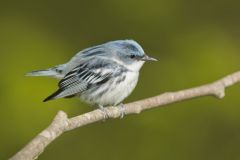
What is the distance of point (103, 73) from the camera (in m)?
2.90

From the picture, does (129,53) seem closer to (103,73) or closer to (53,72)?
(103,73)

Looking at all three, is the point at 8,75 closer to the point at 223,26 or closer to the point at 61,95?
the point at 61,95

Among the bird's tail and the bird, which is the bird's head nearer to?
the bird

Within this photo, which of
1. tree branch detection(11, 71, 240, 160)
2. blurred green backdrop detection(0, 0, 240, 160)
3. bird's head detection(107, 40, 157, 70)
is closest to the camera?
tree branch detection(11, 71, 240, 160)

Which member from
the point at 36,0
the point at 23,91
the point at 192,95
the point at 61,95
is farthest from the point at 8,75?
the point at 192,95

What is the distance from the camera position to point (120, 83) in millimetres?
2846

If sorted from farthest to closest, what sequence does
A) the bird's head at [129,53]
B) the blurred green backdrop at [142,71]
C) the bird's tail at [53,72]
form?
the blurred green backdrop at [142,71] < the bird's tail at [53,72] < the bird's head at [129,53]

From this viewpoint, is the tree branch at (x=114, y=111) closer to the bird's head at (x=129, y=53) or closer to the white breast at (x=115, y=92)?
the white breast at (x=115, y=92)

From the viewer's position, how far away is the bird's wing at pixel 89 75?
2.88 metres

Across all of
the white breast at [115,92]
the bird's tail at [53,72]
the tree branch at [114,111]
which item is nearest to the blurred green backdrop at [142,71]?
the bird's tail at [53,72]

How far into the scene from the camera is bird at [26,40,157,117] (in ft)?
9.27

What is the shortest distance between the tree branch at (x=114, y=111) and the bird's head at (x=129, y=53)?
29cm

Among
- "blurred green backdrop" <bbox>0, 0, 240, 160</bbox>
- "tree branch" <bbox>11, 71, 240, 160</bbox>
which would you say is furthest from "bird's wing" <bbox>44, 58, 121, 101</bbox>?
"blurred green backdrop" <bbox>0, 0, 240, 160</bbox>

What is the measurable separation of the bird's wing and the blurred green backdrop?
0.55 m
